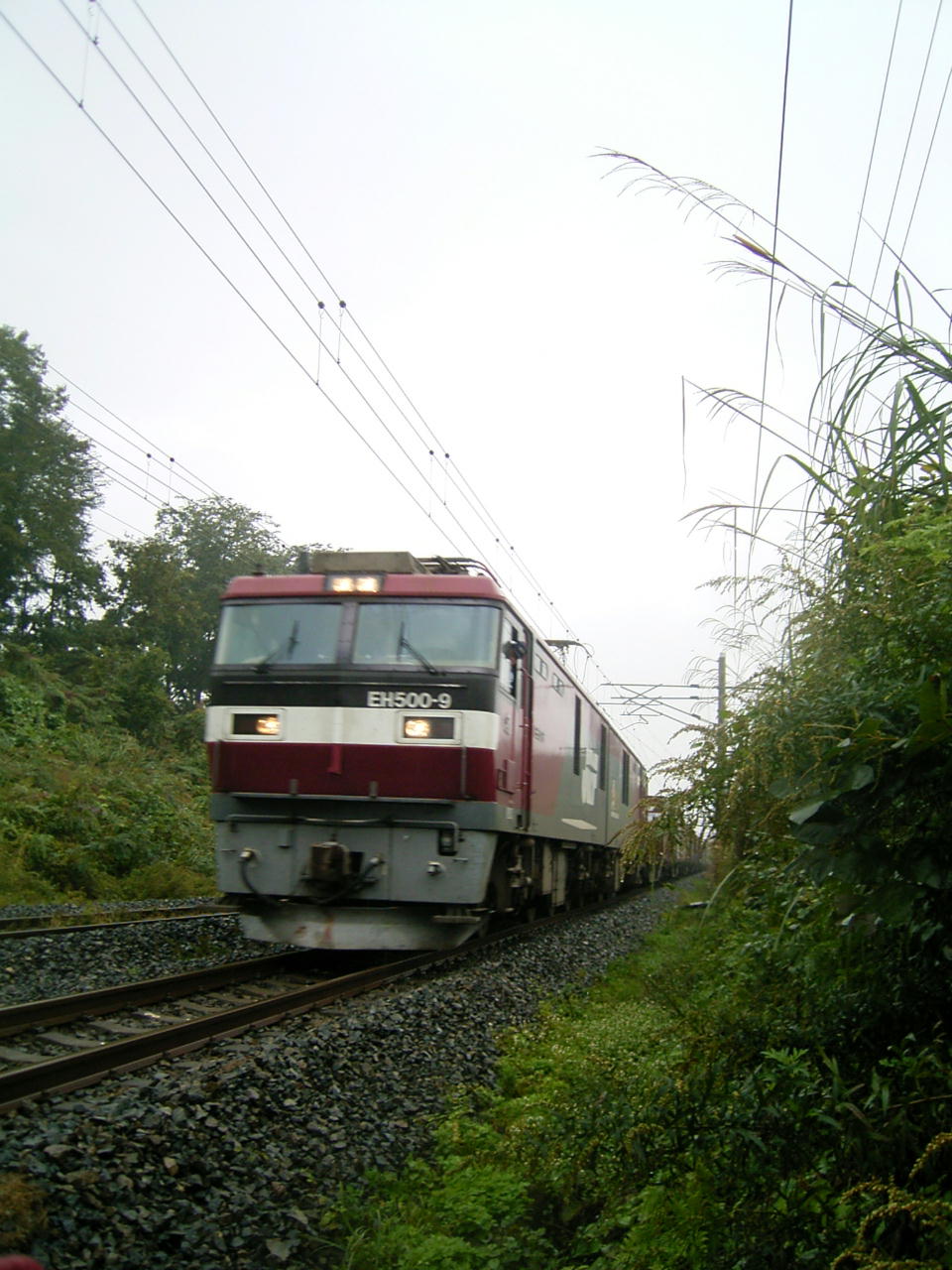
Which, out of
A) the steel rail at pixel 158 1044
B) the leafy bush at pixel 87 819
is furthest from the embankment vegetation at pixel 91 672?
the steel rail at pixel 158 1044

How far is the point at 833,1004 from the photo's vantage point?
3350 mm

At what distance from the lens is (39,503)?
110ft

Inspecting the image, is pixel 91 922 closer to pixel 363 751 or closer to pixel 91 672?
pixel 363 751

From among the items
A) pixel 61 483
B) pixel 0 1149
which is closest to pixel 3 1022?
pixel 0 1149

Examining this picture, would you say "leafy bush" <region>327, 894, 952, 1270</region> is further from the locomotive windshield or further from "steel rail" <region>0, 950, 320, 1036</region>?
the locomotive windshield

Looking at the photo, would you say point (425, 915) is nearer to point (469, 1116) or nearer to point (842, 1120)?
point (469, 1116)

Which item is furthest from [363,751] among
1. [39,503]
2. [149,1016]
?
[39,503]

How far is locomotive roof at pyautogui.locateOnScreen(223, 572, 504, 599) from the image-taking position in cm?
866

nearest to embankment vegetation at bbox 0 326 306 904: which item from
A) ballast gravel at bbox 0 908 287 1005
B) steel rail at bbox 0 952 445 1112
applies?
ballast gravel at bbox 0 908 287 1005

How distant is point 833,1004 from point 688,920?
10003 millimetres

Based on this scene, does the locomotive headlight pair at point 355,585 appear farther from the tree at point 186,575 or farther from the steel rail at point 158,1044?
the tree at point 186,575

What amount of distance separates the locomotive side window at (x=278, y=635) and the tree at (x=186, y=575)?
22.1m

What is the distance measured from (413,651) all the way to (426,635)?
17 centimetres

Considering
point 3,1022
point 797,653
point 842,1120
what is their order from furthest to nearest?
point 3,1022 < point 797,653 < point 842,1120
